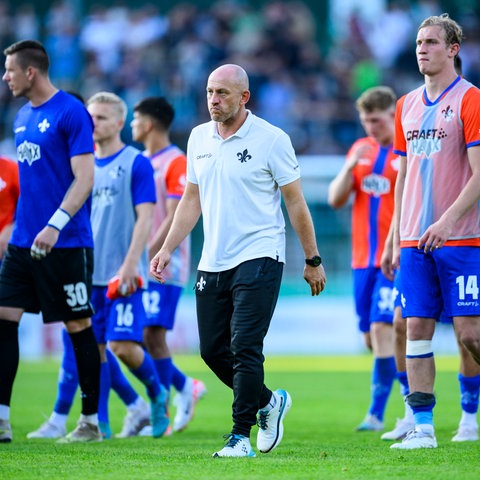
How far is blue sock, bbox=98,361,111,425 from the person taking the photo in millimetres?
9086

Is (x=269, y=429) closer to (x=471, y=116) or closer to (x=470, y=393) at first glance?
(x=470, y=393)

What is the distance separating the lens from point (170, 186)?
9.78 m

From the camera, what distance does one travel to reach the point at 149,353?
32.9 feet

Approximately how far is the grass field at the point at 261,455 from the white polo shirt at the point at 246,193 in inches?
49.4

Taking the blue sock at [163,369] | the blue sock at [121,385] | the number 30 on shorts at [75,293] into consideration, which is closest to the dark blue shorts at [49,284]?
the number 30 on shorts at [75,293]

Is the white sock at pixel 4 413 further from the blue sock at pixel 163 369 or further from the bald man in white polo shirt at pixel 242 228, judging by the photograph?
the blue sock at pixel 163 369

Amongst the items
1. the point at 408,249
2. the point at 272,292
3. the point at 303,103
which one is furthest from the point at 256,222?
the point at 303,103

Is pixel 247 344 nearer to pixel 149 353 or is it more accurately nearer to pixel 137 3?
pixel 149 353

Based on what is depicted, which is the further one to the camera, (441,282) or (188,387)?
(188,387)

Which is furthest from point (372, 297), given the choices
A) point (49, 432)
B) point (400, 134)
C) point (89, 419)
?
point (49, 432)

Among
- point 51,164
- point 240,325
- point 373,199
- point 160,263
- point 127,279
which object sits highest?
point 51,164

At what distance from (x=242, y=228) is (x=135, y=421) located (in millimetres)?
3281

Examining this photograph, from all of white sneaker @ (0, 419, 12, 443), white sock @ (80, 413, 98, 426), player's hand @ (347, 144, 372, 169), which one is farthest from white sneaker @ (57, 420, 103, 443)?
player's hand @ (347, 144, 372, 169)

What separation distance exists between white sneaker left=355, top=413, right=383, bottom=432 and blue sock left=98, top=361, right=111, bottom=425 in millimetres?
2157
